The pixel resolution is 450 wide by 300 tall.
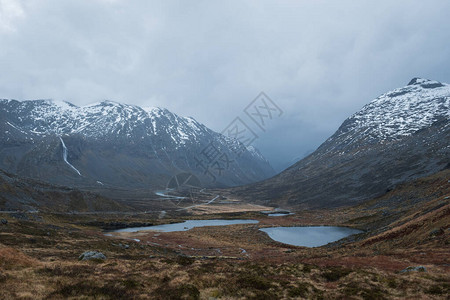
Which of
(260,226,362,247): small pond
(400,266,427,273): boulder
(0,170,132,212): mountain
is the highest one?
(0,170,132,212): mountain

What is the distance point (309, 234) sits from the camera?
98562mm

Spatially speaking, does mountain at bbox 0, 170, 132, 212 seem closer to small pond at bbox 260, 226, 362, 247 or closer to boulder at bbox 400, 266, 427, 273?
small pond at bbox 260, 226, 362, 247

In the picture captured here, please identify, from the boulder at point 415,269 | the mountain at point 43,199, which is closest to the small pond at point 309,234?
the boulder at point 415,269

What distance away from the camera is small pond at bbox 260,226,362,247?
279 feet

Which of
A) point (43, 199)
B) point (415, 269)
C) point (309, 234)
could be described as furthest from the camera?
point (43, 199)

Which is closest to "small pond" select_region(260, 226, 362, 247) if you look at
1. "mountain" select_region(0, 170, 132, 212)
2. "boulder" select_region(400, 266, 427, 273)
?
"boulder" select_region(400, 266, 427, 273)

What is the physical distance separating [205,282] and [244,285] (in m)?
2.99

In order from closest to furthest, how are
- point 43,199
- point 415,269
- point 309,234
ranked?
point 415,269 < point 309,234 < point 43,199

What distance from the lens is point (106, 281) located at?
1959 centimetres

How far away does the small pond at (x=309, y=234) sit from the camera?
279ft

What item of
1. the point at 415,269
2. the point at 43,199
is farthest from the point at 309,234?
the point at 43,199

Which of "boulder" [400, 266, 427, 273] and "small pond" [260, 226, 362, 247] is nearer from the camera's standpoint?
"boulder" [400, 266, 427, 273]

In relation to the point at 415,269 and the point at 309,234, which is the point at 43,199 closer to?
the point at 309,234

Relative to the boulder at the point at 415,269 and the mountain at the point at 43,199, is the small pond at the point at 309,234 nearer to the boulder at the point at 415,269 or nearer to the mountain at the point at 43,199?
the boulder at the point at 415,269
